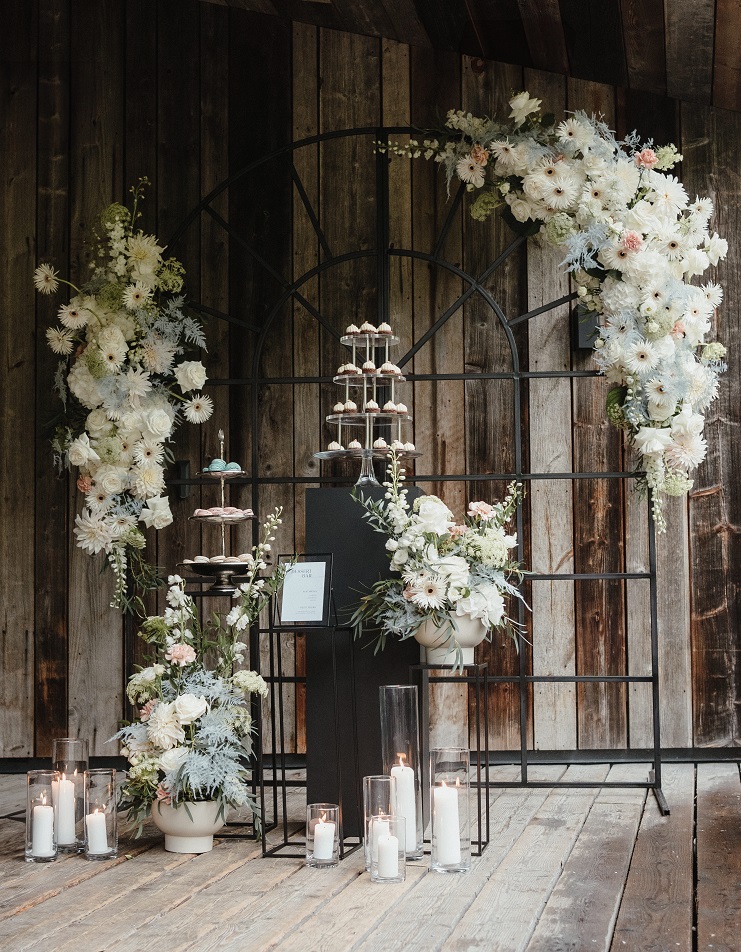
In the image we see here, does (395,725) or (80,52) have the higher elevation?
(80,52)

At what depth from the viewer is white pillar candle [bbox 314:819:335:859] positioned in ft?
10.0

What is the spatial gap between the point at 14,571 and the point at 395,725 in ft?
7.47

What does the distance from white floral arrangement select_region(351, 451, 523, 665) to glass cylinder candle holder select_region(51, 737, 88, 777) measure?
0.89m

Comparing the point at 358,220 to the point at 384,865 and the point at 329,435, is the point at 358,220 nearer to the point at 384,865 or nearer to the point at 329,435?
the point at 329,435

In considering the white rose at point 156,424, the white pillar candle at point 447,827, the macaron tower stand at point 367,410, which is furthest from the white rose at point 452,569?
the white rose at point 156,424

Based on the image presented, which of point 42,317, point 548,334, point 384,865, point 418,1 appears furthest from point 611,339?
point 42,317

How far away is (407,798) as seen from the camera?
3.02 m

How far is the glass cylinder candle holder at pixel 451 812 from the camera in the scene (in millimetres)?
2918

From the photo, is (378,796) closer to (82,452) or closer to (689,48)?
(82,452)

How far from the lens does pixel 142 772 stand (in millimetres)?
3291

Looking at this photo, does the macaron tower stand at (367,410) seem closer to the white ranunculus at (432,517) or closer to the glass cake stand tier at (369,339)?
the glass cake stand tier at (369,339)

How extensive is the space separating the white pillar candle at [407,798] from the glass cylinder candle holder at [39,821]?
1.01m

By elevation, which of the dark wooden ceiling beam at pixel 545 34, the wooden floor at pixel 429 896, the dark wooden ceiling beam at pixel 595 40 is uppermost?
the dark wooden ceiling beam at pixel 545 34

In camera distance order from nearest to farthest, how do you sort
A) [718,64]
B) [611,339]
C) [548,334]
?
[611,339], [718,64], [548,334]
